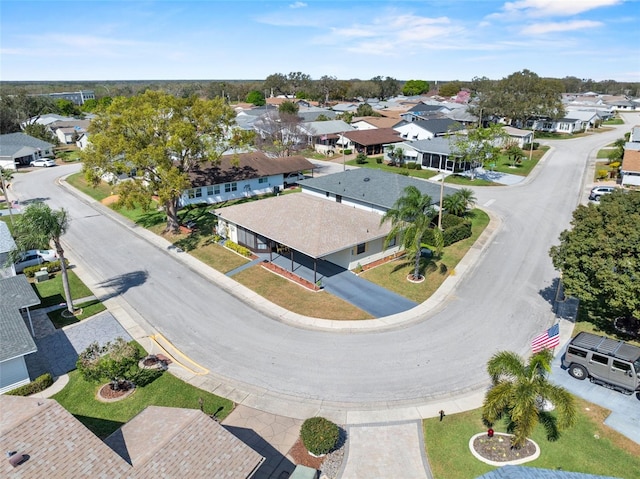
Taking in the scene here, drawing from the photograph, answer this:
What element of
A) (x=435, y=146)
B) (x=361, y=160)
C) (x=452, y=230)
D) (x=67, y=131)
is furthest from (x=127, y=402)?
(x=67, y=131)

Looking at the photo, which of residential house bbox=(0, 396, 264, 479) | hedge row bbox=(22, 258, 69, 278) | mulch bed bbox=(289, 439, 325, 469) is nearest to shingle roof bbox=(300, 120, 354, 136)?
hedge row bbox=(22, 258, 69, 278)

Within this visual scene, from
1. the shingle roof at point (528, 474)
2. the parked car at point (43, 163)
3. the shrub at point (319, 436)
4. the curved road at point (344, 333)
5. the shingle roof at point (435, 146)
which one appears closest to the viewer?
the shingle roof at point (528, 474)

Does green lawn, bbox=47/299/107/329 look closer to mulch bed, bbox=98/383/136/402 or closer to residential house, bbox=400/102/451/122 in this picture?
mulch bed, bbox=98/383/136/402

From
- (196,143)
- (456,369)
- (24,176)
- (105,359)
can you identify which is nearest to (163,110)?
(196,143)

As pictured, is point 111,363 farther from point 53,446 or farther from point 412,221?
point 412,221

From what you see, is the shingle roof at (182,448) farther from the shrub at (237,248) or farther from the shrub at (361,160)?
the shrub at (361,160)

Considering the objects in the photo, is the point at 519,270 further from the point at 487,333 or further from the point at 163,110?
the point at 163,110

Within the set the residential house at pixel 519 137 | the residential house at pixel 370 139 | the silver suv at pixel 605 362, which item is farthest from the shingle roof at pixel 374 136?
the silver suv at pixel 605 362
